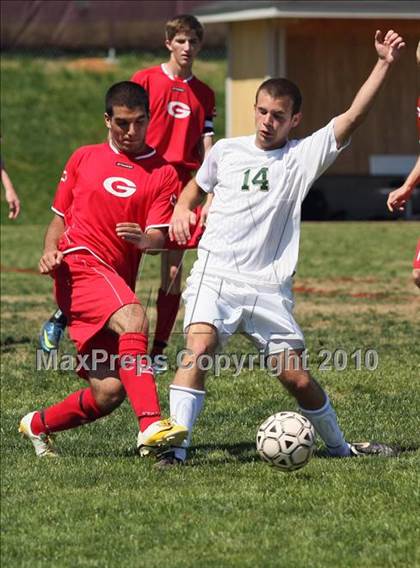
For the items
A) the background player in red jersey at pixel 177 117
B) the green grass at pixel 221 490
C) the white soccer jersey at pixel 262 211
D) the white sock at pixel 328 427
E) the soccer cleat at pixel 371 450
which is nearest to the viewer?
the green grass at pixel 221 490

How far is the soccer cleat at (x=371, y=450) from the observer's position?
6723 millimetres

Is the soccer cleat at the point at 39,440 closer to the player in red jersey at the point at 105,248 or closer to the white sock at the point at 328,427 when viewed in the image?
the player in red jersey at the point at 105,248

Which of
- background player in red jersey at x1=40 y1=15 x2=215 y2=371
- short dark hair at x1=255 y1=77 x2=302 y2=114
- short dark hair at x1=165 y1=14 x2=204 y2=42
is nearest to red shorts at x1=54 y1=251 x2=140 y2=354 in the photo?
short dark hair at x1=255 y1=77 x2=302 y2=114

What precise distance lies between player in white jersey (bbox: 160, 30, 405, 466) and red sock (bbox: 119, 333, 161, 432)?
0.12 m

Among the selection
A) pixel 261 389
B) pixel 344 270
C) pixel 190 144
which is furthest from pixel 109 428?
pixel 344 270

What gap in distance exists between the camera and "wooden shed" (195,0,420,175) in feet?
78.6

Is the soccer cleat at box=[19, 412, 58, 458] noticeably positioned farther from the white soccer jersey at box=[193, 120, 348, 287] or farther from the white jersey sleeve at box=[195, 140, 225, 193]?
the white jersey sleeve at box=[195, 140, 225, 193]

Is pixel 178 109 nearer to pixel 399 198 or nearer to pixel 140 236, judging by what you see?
pixel 399 198

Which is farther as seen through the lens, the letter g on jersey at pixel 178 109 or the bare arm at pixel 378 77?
the letter g on jersey at pixel 178 109

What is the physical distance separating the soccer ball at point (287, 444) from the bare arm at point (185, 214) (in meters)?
0.98

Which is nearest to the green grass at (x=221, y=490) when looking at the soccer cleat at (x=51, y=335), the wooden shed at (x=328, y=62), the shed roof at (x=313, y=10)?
the soccer cleat at (x=51, y=335)

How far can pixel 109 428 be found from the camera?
7590 mm

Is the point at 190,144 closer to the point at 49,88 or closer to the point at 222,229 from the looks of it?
the point at 222,229

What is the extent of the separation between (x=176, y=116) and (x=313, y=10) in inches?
558
